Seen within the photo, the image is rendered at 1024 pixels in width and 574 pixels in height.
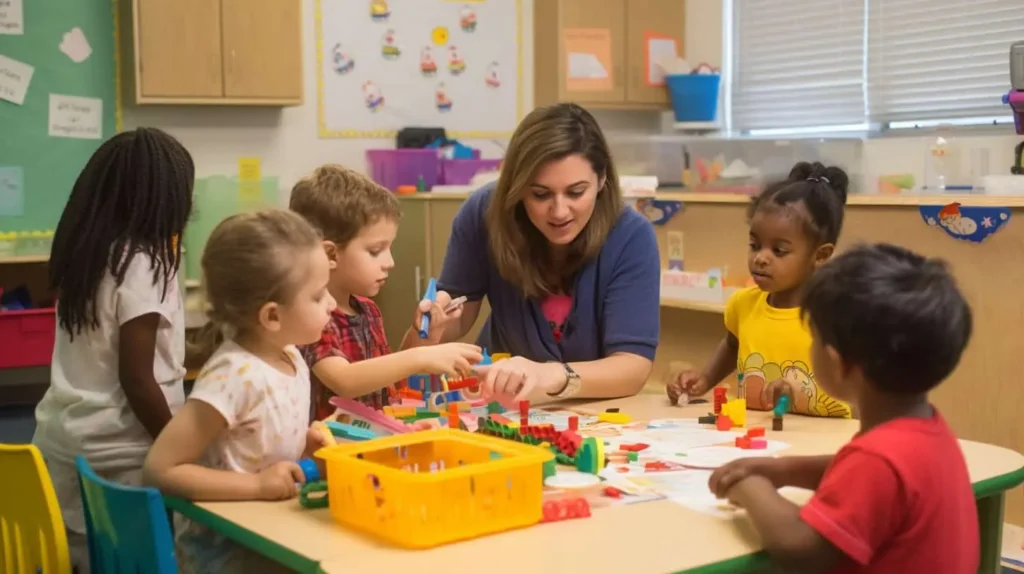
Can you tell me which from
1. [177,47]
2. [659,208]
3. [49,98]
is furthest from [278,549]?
[49,98]

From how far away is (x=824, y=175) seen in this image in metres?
2.39

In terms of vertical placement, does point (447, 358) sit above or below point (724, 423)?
above

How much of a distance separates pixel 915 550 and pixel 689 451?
0.50m

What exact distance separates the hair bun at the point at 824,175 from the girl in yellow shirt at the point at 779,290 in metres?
0.06

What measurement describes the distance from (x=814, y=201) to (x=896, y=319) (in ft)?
2.96

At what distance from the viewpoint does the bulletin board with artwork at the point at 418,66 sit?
17.9 ft

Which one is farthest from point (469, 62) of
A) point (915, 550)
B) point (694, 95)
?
point (915, 550)

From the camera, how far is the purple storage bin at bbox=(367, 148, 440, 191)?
17.9ft

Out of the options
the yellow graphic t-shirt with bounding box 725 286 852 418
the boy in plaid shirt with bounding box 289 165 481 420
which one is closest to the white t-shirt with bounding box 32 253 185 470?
the boy in plaid shirt with bounding box 289 165 481 420

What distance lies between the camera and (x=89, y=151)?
490 cm

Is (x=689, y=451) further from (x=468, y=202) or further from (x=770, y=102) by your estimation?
(x=770, y=102)

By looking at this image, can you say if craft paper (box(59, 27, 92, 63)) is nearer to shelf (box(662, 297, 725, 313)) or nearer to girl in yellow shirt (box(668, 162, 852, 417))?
shelf (box(662, 297, 725, 313))

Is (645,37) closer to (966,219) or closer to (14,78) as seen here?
(966,219)

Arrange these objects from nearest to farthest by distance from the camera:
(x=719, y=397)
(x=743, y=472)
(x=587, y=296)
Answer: (x=743, y=472)
(x=719, y=397)
(x=587, y=296)
